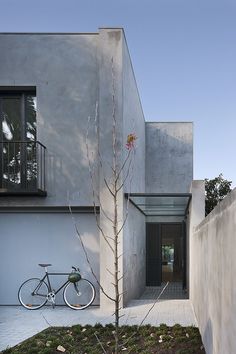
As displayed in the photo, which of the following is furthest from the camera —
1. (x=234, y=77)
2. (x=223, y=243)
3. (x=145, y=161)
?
(x=145, y=161)

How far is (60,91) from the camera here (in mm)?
9781

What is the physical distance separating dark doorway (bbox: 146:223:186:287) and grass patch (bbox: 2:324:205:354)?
395 inches

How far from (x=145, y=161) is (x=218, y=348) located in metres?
14.8

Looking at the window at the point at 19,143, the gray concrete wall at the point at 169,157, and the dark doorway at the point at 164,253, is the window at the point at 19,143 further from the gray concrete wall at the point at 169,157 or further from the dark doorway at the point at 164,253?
the gray concrete wall at the point at 169,157

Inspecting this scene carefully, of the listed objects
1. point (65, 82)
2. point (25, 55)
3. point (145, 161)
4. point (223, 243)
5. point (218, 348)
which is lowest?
point (218, 348)

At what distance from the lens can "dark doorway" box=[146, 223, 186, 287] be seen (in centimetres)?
1800

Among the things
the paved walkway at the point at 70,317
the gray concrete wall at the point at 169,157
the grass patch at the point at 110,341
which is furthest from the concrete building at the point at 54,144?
the gray concrete wall at the point at 169,157

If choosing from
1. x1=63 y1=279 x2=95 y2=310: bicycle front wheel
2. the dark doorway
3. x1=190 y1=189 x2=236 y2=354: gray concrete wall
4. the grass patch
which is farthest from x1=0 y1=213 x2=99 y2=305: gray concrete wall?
the dark doorway

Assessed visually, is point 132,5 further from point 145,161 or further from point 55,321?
point 145,161

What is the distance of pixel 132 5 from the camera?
8.23 metres

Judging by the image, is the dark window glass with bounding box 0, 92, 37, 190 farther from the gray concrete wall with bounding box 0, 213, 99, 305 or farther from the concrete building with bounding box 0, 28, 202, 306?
the gray concrete wall with bounding box 0, 213, 99, 305

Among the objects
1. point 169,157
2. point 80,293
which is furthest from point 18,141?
point 169,157

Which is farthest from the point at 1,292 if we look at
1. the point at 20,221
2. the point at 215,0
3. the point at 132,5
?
the point at 215,0

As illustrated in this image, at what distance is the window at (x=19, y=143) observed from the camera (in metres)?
9.73
